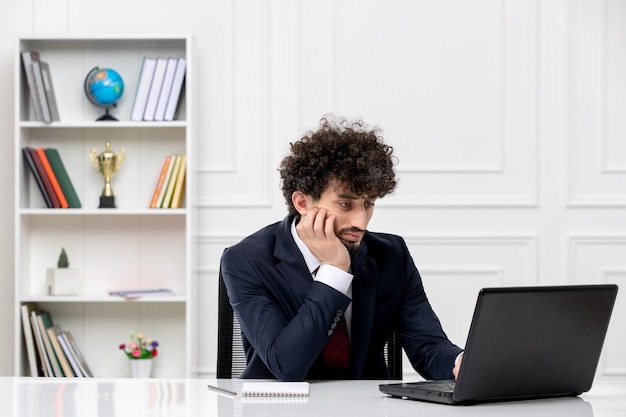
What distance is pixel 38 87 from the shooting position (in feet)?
12.3

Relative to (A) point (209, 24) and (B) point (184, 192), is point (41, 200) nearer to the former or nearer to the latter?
(B) point (184, 192)

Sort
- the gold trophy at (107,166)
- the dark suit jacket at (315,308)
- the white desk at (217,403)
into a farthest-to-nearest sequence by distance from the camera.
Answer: the gold trophy at (107,166) < the dark suit jacket at (315,308) < the white desk at (217,403)

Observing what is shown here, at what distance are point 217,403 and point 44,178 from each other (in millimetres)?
2452

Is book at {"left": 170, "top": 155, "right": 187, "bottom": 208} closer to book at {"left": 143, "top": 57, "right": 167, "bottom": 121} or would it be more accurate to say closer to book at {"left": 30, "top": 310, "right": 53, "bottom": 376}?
book at {"left": 143, "top": 57, "right": 167, "bottom": 121}

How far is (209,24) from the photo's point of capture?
3.94 m

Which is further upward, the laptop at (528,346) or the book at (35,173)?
the book at (35,173)

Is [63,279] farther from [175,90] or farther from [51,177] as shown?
[175,90]

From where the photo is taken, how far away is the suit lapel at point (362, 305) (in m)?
2.04

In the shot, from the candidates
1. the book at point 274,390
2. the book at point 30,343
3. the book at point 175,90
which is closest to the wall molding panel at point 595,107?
the book at point 175,90

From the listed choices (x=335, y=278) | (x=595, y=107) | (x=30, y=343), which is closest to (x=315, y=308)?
(x=335, y=278)

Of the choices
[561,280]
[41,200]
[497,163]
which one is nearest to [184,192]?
[41,200]

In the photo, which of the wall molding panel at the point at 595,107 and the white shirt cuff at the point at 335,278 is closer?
the white shirt cuff at the point at 335,278

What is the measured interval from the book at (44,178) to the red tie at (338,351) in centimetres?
213

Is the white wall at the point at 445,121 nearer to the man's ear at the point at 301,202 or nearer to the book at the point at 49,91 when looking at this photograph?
the book at the point at 49,91
